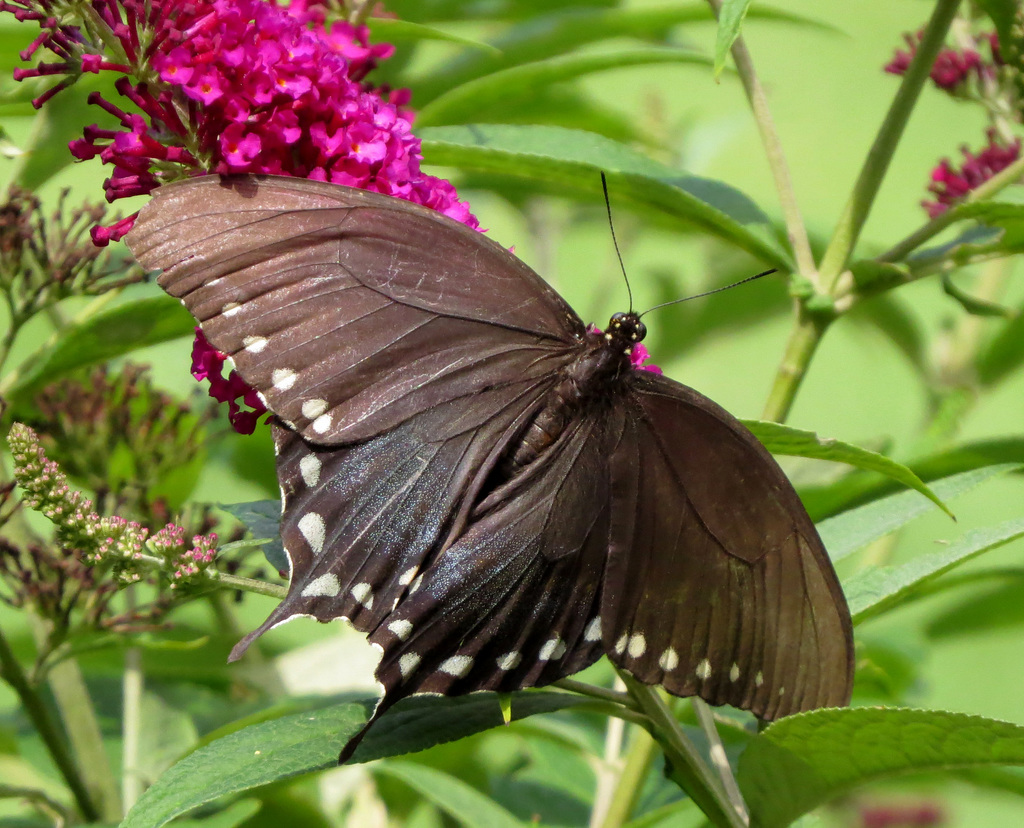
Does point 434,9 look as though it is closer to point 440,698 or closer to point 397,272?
point 397,272

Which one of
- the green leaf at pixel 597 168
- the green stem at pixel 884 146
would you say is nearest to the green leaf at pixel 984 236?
the green stem at pixel 884 146

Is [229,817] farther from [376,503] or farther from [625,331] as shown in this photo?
[625,331]

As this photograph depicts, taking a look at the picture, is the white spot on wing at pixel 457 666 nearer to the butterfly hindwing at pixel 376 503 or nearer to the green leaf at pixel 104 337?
the butterfly hindwing at pixel 376 503

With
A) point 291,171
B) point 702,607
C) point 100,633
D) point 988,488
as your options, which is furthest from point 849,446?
point 988,488

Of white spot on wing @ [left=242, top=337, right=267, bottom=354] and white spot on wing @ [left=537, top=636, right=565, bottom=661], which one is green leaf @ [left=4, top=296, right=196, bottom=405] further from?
white spot on wing @ [left=537, top=636, right=565, bottom=661]

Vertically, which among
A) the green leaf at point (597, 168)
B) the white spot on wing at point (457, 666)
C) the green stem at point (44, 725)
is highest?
the green leaf at point (597, 168)

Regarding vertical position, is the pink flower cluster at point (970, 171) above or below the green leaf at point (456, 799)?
above
